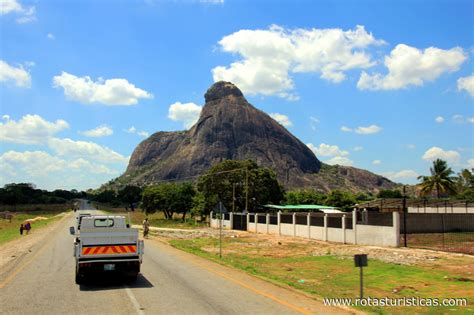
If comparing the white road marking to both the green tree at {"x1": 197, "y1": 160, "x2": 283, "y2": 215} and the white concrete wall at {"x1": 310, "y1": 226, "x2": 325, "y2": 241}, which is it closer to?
the white concrete wall at {"x1": 310, "y1": 226, "x2": 325, "y2": 241}

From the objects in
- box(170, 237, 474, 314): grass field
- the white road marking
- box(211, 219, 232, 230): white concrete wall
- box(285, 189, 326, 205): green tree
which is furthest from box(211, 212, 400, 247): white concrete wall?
box(285, 189, 326, 205): green tree

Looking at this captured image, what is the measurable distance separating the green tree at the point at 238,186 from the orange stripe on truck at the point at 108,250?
58.2 meters

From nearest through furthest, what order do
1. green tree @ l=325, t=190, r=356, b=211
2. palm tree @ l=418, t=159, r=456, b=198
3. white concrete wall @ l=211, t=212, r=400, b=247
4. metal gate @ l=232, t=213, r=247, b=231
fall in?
white concrete wall @ l=211, t=212, r=400, b=247 → metal gate @ l=232, t=213, r=247, b=231 → palm tree @ l=418, t=159, r=456, b=198 → green tree @ l=325, t=190, r=356, b=211

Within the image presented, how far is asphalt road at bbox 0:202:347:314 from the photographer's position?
10.2m

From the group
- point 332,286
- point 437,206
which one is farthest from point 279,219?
point 332,286

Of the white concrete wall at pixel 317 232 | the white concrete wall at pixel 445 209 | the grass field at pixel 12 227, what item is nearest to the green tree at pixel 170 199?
the grass field at pixel 12 227

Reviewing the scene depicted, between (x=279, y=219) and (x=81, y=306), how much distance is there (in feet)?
119

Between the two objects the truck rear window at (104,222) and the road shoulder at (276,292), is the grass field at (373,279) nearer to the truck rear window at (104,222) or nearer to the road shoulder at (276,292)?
the road shoulder at (276,292)

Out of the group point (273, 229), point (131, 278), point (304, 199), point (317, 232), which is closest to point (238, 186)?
point (273, 229)

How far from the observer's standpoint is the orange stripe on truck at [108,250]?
13.4 m

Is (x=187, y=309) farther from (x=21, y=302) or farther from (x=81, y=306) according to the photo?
(x=21, y=302)

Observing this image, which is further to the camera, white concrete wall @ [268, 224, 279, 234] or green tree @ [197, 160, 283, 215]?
green tree @ [197, 160, 283, 215]

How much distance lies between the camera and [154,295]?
466 inches

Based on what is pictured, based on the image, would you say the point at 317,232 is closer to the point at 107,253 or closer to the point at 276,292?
the point at 276,292
